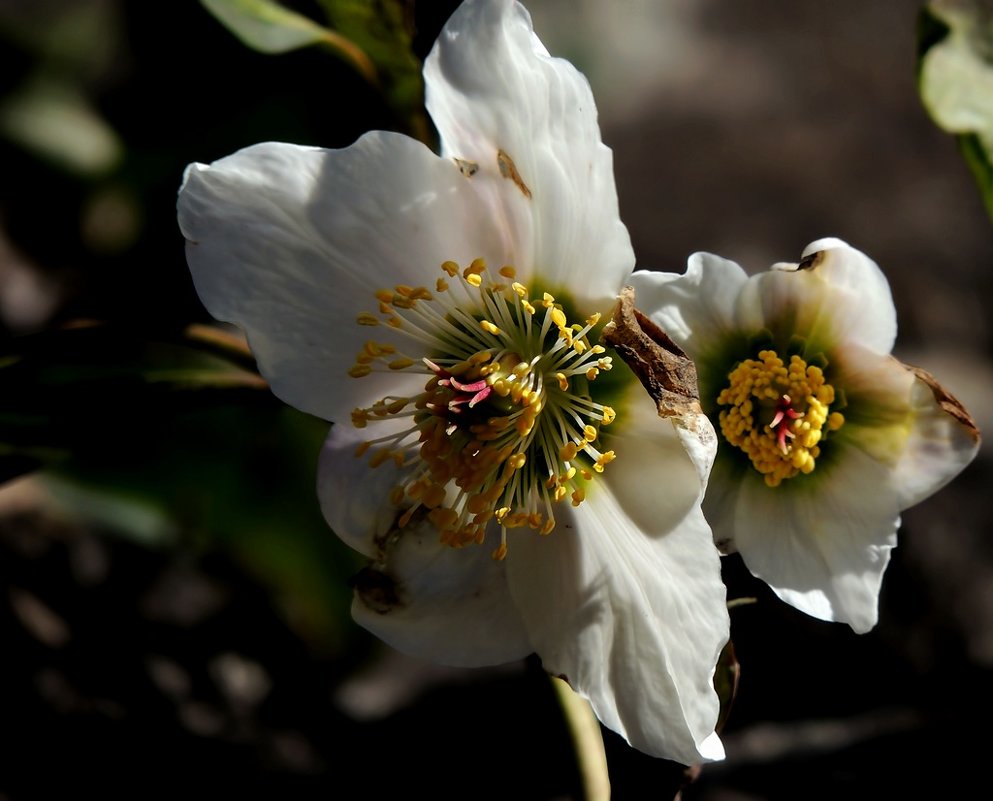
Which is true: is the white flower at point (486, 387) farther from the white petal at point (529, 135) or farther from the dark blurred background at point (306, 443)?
the dark blurred background at point (306, 443)

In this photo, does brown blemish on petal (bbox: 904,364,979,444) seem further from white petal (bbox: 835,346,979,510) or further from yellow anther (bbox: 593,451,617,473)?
yellow anther (bbox: 593,451,617,473)

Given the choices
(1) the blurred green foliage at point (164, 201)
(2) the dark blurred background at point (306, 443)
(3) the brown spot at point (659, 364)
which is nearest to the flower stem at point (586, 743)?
(2) the dark blurred background at point (306, 443)

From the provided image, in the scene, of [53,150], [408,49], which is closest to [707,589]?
[408,49]

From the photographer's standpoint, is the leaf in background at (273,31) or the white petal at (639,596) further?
the leaf in background at (273,31)

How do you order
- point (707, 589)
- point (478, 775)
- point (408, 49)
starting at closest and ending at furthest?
point (707, 589)
point (408, 49)
point (478, 775)

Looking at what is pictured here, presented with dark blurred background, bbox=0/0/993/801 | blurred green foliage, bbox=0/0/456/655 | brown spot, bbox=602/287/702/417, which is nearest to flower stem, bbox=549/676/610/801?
dark blurred background, bbox=0/0/993/801

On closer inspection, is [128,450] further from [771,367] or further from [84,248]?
[771,367]

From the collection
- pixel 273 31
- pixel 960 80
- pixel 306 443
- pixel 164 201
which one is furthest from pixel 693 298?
pixel 164 201
